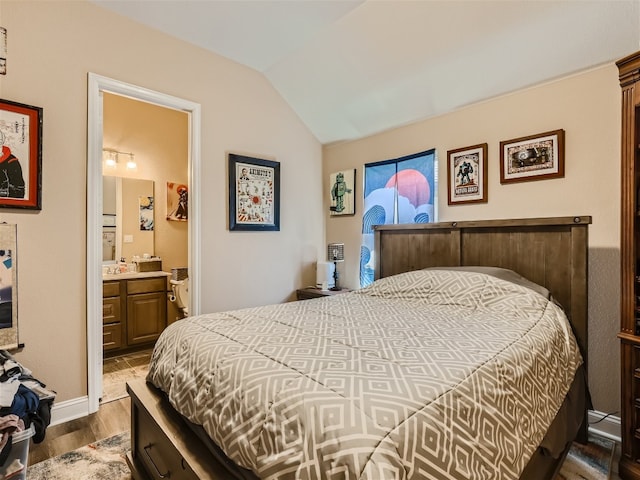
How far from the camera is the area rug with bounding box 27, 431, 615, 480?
1.71 m

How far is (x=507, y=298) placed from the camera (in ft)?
6.17

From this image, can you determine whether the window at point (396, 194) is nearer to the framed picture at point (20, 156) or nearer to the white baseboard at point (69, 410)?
the white baseboard at point (69, 410)

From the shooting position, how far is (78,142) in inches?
88.7

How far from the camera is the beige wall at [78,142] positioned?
82.1 inches

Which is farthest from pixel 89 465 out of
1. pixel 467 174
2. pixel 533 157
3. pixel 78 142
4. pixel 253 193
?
pixel 533 157

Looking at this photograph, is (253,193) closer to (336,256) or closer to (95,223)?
(336,256)

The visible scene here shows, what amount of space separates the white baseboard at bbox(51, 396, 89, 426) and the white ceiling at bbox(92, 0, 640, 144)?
9.04 ft

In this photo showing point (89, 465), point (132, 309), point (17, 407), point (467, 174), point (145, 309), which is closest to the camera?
point (17, 407)

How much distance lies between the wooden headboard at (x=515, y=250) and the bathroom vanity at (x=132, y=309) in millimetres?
2503

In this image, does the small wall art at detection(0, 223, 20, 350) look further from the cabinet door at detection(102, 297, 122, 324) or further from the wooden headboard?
the wooden headboard

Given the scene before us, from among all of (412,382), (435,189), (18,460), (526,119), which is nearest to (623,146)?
(526,119)

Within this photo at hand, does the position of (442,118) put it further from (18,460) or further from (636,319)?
(18,460)

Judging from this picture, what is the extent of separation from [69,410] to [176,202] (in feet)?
8.03

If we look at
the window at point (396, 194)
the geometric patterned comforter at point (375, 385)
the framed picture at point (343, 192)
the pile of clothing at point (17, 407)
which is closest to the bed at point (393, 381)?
the geometric patterned comforter at point (375, 385)
